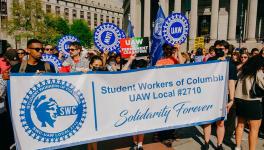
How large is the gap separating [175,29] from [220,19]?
157 ft

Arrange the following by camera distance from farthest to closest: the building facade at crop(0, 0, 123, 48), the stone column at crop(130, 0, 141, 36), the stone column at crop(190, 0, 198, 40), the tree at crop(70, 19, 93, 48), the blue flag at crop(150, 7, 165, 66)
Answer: the building facade at crop(0, 0, 123, 48) → the tree at crop(70, 19, 93, 48) → the stone column at crop(130, 0, 141, 36) → the stone column at crop(190, 0, 198, 40) → the blue flag at crop(150, 7, 165, 66)

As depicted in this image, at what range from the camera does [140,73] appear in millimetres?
5172

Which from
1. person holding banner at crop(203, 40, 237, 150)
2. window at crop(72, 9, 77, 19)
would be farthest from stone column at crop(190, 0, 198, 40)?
window at crop(72, 9, 77, 19)

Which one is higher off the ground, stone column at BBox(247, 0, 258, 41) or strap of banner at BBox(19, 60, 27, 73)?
stone column at BBox(247, 0, 258, 41)

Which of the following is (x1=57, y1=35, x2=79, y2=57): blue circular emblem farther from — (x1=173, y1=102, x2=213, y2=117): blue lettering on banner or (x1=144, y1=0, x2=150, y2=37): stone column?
(x1=144, y1=0, x2=150, y2=37): stone column

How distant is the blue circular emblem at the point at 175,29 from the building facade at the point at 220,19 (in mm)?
33068

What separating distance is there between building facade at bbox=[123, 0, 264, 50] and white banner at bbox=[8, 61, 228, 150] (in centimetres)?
3449

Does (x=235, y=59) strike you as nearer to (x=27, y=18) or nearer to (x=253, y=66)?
(x=253, y=66)

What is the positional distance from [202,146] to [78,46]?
11.3ft

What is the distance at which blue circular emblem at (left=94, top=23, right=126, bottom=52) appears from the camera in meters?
Result: 7.59

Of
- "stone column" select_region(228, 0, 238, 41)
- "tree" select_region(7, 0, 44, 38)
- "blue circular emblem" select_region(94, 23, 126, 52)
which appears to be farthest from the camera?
"stone column" select_region(228, 0, 238, 41)

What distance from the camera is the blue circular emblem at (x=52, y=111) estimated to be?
14.5 feet

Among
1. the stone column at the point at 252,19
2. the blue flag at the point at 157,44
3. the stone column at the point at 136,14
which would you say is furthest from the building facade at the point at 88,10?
the blue flag at the point at 157,44

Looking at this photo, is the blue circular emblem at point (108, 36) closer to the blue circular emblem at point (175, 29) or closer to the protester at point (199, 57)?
the blue circular emblem at point (175, 29)
